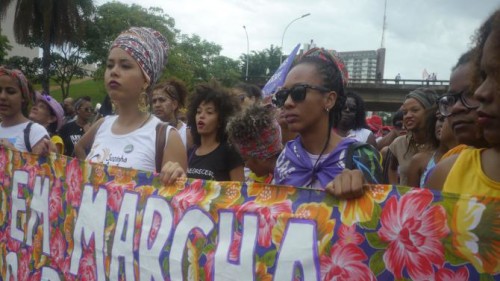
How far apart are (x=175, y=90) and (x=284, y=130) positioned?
2284mm

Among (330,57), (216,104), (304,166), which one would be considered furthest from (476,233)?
(216,104)

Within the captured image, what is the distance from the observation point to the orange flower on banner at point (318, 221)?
5.93ft

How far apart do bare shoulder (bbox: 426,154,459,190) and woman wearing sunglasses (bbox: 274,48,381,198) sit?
41 cm

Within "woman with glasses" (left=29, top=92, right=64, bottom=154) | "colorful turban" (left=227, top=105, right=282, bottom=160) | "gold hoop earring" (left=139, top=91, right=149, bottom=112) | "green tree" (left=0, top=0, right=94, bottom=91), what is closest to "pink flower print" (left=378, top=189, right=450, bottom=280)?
"colorful turban" (left=227, top=105, right=282, bottom=160)

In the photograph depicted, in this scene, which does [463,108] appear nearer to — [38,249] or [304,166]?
[304,166]

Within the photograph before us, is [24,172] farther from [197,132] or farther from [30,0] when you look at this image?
[30,0]

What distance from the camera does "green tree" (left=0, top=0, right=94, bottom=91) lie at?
29.4 m

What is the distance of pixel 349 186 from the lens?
1734 mm

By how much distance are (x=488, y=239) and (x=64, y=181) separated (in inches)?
91.4

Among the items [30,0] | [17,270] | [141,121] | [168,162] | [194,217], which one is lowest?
[17,270]

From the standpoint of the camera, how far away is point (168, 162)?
2.51 metres

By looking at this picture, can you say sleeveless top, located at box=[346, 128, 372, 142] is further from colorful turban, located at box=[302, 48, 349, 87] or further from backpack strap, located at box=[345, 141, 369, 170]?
backpack strap, located at box=[345, 141, 369, 170]

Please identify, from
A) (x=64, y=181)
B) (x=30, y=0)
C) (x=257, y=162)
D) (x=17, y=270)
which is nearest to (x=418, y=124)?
(x=257, y=162)

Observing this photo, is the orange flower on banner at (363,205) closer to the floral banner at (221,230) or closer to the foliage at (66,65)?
the floral banner at (221,230)
